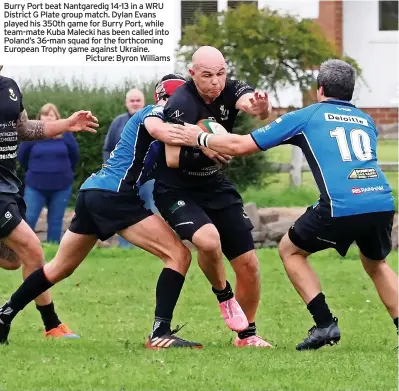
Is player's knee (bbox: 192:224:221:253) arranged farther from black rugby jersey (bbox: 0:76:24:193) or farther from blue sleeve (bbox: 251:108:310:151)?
black rugby jersey (bbox: 0:76:24:193)

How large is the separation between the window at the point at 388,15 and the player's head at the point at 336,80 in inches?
875

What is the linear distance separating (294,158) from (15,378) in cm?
1368

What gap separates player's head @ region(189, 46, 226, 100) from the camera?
332 inches

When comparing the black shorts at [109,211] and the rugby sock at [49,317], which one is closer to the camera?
the black shorts at [109,211]

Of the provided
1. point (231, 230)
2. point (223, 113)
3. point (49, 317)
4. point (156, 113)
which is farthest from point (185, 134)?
point (49, 317)

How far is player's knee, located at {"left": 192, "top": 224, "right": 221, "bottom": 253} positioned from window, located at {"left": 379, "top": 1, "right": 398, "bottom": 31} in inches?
883

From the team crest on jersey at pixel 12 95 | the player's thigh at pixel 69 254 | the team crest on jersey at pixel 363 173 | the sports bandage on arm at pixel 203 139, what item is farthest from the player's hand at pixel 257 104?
the team crest on jersey at pixel 12 95

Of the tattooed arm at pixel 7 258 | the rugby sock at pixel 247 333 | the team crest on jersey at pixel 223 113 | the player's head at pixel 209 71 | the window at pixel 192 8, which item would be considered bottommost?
the rugby sock at pixel 247 333

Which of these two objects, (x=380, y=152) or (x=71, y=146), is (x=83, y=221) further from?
(x=380, y=152)

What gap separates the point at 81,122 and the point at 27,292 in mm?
1368

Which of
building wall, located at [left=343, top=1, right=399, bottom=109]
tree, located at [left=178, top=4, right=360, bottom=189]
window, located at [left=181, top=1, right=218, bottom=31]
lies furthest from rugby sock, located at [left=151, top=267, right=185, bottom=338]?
building wall, located at [left=343, top=1, right=399, bottom=109]

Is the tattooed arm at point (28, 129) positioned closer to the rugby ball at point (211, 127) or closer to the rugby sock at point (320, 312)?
the rugby ball at point (211, 127)

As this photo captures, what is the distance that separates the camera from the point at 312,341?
27.5 ft

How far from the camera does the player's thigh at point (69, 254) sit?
8.72 meters
